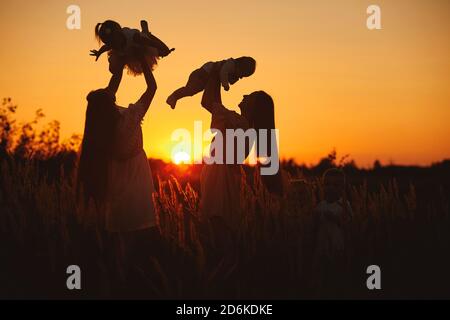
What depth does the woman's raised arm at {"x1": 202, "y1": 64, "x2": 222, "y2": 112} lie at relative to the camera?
287 inches

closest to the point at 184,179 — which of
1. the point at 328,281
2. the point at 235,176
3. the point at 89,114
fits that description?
the point at 235,176

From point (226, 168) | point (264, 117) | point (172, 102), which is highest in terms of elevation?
point (172, 102)

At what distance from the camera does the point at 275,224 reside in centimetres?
659

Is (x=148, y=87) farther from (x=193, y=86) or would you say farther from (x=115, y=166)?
(x=115, y=166)

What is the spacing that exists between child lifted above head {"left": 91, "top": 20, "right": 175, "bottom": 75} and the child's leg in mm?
373

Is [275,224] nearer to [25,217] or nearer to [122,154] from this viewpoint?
[122,154]

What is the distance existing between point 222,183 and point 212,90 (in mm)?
935

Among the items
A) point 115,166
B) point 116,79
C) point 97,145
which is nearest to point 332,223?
point 115,166

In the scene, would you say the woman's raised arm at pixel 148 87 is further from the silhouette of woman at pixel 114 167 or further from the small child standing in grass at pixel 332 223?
the small child standing in grass at pixel 332 223

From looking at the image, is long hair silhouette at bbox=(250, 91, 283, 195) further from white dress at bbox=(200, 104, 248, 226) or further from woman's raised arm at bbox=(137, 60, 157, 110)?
woman's raised arm at bbox=(137, 60, 157, 110)

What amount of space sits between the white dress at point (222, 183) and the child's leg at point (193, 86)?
0.86 feet

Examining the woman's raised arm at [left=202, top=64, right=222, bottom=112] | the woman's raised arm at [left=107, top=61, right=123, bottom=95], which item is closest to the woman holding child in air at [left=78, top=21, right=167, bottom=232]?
the woman's raised arm at [left=107, top=61, right=123, bottom=95]

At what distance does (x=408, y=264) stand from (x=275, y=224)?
1284mm

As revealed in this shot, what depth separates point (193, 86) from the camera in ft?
23.8
